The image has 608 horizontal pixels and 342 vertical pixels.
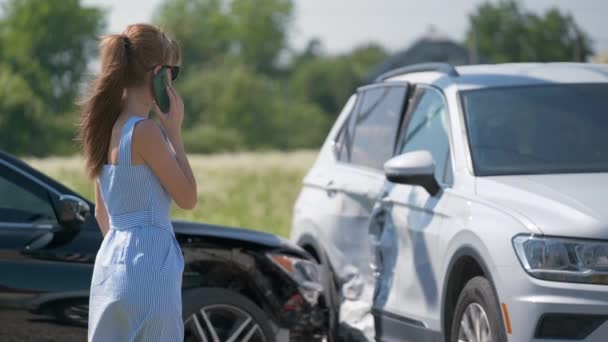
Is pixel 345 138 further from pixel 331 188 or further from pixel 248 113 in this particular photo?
pixel 248 113

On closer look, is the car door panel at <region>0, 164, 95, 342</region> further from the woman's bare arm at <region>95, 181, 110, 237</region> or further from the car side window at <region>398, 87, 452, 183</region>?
the car side window at <region>398, 87, 452, 183</region>

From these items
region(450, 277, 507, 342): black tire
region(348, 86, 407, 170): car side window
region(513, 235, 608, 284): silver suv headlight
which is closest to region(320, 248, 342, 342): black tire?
region(348, 86, 407, 170): car side window

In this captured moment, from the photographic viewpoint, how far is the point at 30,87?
9444cm

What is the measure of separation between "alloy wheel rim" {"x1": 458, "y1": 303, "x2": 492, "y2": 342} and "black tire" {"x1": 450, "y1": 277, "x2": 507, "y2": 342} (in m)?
0.01

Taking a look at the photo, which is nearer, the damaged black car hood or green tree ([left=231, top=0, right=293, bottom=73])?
the damaged black car hood

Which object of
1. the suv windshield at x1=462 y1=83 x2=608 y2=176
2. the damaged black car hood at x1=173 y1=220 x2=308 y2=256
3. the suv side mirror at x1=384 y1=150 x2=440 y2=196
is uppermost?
the suv windshield at x1=462 y1=83 x2=608 y2=176

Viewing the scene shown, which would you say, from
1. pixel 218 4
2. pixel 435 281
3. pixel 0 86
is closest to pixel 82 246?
pixel 435 281

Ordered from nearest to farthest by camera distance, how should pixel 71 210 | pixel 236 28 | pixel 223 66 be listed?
pixel 71 210
pixel 223 66
pixel 236 28

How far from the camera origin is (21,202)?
6.01 metres

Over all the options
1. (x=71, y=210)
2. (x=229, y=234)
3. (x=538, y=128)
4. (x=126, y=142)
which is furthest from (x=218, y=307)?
(x=126, y=142)

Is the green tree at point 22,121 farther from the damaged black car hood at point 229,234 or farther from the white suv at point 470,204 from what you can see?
the damaged black car hood at point 229,234

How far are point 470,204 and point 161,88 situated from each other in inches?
75.3

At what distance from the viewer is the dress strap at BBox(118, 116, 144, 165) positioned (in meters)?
4.06

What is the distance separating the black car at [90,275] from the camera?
5.69 m
